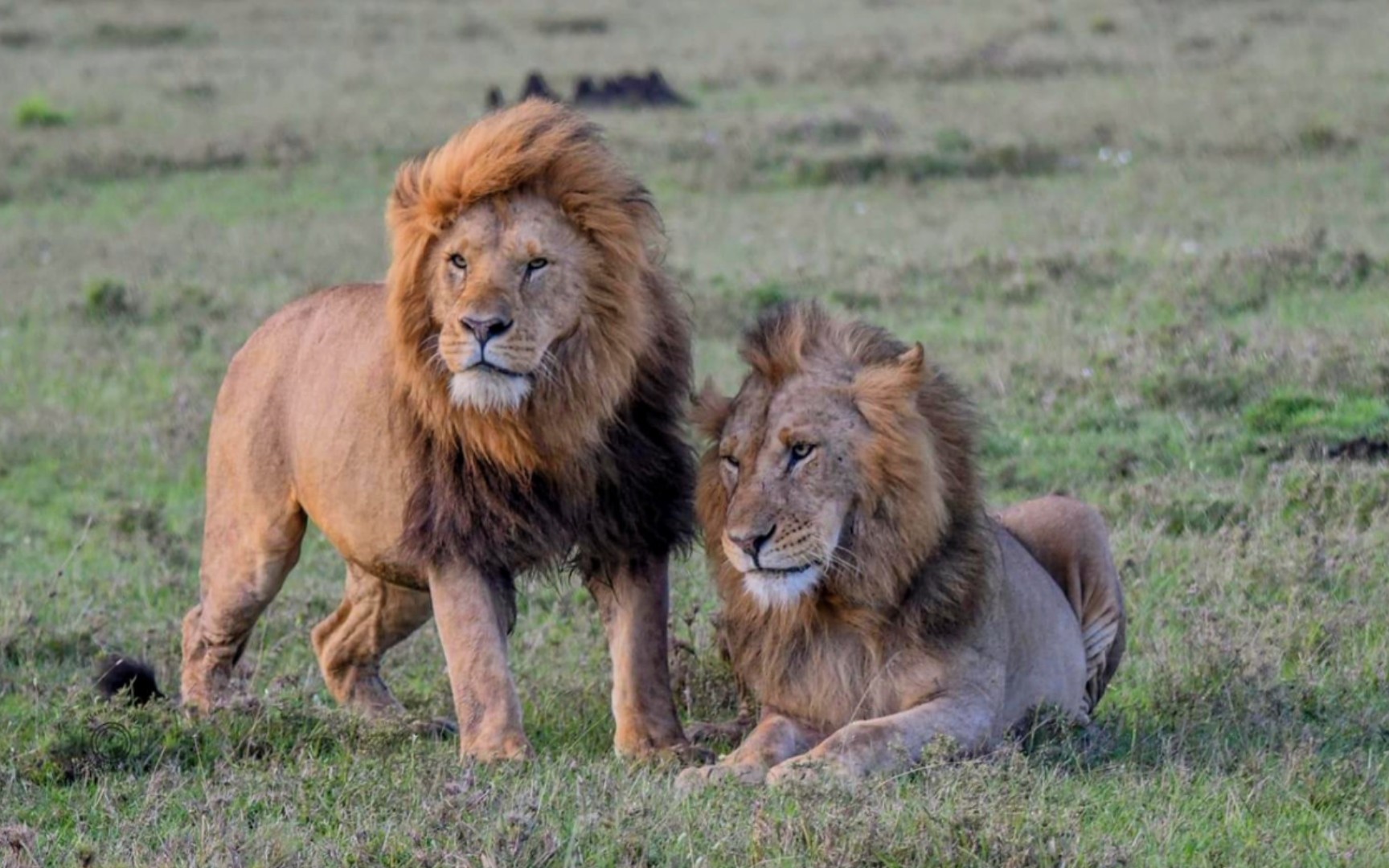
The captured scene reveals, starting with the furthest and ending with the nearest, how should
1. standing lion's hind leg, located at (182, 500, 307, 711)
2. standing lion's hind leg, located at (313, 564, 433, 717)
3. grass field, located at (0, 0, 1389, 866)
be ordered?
standing lion's hind leg, located at (313, 564, 433, 717) < standing lion's hind leg, located at (182, 500, 307, 711) < grass field, located at (0, 0, 1389, 866)

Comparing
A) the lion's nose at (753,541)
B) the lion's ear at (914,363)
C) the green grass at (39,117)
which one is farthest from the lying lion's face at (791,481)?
the green grass at (39,117)

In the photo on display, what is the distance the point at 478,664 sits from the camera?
5.07 m

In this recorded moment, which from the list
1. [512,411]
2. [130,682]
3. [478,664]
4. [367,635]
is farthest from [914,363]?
[130,682]

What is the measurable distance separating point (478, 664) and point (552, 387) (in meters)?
0.69

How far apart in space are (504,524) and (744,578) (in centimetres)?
60

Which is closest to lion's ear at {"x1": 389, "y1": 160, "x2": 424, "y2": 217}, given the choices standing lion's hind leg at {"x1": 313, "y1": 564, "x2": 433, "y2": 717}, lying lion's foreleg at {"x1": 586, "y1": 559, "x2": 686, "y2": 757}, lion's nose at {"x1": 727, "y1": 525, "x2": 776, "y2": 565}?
lying lion's foreleg at {"x1": 586, "y1": 559, "x2": 686, "y2": 757}

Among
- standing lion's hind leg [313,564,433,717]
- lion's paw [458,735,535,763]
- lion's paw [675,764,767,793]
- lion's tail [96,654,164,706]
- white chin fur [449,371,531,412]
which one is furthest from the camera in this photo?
standing lion's hind leg [313,564,433,717]

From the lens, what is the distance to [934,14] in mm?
25109

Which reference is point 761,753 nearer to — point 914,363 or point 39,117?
point 914,363

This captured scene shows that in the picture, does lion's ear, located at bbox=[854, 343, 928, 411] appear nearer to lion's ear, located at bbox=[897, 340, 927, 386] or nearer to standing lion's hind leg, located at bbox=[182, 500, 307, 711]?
lion's ear, located at bbox=[897, 340, 927, 386]

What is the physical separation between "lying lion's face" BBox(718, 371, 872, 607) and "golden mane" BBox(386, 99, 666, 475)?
34 centimetres

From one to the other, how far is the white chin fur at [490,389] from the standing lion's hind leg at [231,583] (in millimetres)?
1253

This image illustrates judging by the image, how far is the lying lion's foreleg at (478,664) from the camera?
5008 millimetres

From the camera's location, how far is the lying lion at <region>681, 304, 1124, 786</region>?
4777 millimetres
